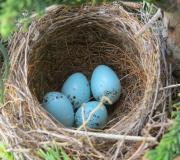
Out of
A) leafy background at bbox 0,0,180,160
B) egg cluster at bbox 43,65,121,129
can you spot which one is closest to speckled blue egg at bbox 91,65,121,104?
egg cluster at bbox 43,65,121,129

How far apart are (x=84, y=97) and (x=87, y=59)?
0.15m

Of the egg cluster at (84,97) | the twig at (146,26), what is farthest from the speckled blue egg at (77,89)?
the twig at (146,26)

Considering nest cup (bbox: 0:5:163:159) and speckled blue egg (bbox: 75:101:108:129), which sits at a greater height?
nest cup (bbox: 0:5:163:159)

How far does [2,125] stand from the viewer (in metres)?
1.11

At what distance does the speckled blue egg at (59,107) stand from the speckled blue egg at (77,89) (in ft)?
0.19

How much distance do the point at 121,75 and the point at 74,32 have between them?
201 mm

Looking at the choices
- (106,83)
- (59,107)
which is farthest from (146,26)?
(59,107)

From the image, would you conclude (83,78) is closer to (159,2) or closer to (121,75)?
(121,75)

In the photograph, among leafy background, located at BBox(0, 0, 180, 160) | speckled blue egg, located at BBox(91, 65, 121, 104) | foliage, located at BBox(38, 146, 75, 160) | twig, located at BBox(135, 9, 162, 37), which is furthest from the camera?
speckled blue egg, located at BBox(91, 65, 121, 104)

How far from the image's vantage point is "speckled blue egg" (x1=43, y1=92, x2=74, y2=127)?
1.25m

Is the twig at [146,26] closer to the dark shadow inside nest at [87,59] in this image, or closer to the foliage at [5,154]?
the dark shadow inside nest at [87,59]

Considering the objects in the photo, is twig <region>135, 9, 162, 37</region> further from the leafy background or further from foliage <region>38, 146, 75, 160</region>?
foliage <region>38, 146, 75, 160</region>

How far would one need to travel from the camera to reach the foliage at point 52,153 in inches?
40.4

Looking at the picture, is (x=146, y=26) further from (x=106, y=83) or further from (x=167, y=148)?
(x=167, y=148)
